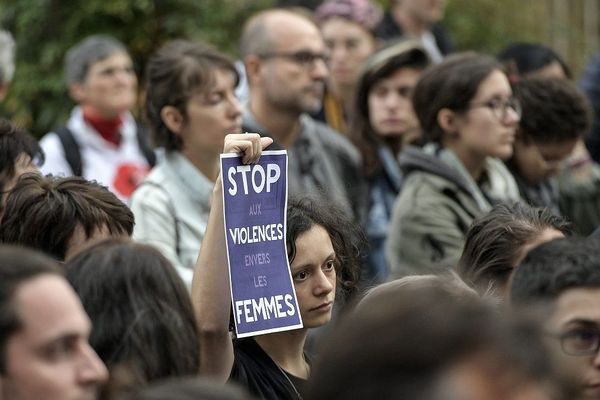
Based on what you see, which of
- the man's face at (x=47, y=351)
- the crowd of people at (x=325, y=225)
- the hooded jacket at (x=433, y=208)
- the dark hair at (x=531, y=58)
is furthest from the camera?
the dark hair at (x=531, y=58)

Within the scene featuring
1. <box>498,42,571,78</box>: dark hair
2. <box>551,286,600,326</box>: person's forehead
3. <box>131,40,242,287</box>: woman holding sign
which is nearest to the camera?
<box>551,286,600,326</box>: person's forehead

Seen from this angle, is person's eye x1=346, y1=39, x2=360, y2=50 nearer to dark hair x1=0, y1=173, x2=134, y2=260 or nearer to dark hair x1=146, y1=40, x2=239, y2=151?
dark hair x1=146, y1=40, x2=239, y2=151

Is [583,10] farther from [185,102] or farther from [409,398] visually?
[409,398]

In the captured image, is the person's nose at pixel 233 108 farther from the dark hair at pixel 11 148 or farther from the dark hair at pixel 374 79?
the dark hair at pixel 374 79

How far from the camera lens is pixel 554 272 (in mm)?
3691

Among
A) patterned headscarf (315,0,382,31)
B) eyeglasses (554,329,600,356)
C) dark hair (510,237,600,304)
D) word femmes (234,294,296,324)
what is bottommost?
word femmes (234,294,296,324)

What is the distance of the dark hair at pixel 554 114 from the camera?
7371mm

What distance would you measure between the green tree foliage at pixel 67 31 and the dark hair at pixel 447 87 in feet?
11.5

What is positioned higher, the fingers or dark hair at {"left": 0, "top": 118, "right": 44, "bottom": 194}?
the fingers

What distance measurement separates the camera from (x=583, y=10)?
14.1 m

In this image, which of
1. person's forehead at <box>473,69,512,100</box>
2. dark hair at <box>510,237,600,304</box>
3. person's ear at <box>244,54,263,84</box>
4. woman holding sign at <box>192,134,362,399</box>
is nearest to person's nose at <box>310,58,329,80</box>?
person's ear at <box>244,54,263,84</box>

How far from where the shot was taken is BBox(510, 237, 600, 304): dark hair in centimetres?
367

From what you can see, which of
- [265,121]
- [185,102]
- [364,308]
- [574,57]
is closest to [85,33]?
[265,121]

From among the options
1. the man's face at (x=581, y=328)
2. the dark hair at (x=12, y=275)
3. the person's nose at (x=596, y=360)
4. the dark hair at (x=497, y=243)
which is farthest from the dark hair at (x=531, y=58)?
the dark hair at (x=12, y=275)
